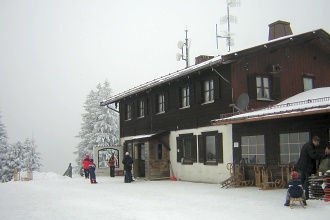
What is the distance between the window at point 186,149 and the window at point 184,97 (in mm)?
1790

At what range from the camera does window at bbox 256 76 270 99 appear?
62.3 ft

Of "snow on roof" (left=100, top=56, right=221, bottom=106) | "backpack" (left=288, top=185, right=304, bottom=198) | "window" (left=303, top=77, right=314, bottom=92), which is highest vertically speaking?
"snow on roof" (left=100, top=56, right=221, bottom=106)

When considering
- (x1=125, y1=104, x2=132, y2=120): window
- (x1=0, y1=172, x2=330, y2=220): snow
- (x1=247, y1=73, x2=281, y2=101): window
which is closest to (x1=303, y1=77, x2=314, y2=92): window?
(x1=247, y1=73, x2=281, y2=101): window

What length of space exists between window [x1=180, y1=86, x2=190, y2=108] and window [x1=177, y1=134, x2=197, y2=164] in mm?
1790

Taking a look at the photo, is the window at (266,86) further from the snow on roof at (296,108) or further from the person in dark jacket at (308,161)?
the person in dark jacket at (308,161)

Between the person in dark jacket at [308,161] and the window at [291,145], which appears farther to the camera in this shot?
the window at [291,145]

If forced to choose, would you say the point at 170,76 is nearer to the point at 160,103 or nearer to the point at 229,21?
the point at 160,103

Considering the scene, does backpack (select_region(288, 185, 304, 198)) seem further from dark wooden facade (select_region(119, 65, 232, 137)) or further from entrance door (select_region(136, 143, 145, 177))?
entrance door (select_region(136, 143, 145, 177))

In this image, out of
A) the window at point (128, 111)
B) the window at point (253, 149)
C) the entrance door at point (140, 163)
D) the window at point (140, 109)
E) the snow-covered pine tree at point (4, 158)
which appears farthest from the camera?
the snow-covered pine tree at point (4, 158)

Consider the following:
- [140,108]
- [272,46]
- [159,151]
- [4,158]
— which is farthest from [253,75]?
[4,158]

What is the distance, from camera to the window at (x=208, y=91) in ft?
65.3

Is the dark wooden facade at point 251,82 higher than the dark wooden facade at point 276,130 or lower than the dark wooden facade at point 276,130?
higher

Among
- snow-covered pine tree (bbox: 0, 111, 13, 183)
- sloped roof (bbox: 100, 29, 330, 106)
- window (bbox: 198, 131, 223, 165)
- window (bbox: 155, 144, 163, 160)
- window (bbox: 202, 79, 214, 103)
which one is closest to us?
sloped roof (bbox: 100, 29, 330, 106)

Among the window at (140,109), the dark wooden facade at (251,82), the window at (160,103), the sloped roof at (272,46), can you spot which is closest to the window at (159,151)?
the dark wooden facade at (251,82)
